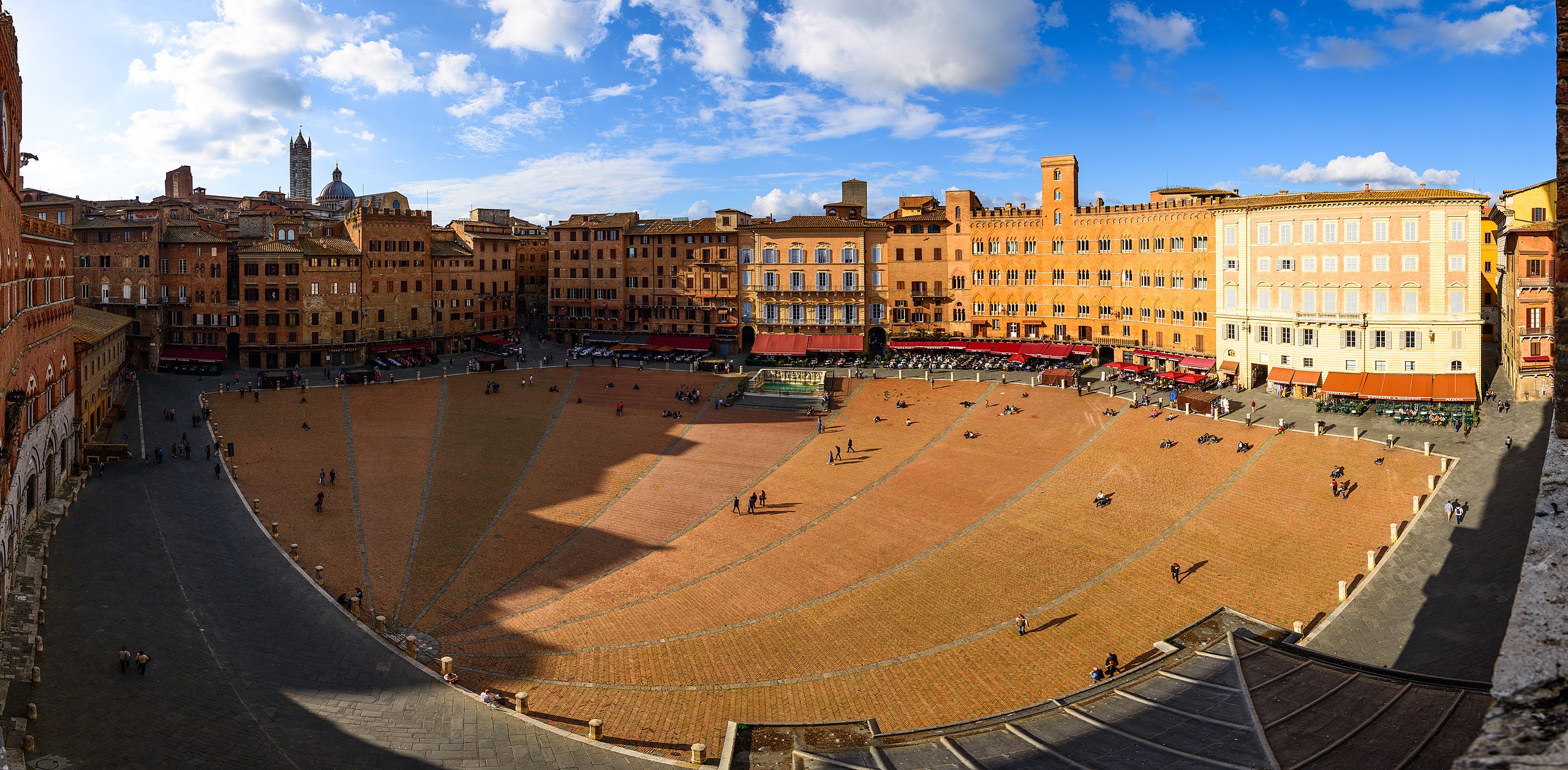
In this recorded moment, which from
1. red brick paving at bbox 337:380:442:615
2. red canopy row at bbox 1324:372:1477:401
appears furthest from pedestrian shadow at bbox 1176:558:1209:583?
red brick paving at bbox 337:380:442:615

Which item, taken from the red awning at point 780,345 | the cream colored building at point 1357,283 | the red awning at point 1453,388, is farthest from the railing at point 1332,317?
the red awning at point 780,345

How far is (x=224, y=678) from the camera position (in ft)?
100

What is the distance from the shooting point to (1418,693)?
17.1m

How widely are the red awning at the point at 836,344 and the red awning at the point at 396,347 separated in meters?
41.0

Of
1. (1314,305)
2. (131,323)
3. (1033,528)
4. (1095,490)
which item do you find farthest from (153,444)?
(1314,305)

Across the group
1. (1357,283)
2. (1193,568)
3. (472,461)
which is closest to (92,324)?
(472,461)

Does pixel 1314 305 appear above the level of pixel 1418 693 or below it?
above

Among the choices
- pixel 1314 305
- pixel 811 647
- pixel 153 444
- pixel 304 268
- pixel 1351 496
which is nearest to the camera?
pixel 811 647

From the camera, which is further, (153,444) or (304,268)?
(304,268)

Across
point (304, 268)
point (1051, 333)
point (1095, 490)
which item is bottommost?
point (1095, 490)

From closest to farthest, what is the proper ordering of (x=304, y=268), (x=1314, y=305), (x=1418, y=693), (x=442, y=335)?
(x=1418, y=693), (x=1314, y=305), (x=304, y=268), (x=442, y=335)

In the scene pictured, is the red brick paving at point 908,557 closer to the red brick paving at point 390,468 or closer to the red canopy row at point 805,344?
the red brick paving at point 390,468

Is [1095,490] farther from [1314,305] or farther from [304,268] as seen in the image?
[304,268]

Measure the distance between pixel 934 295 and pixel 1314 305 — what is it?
1442 inches
